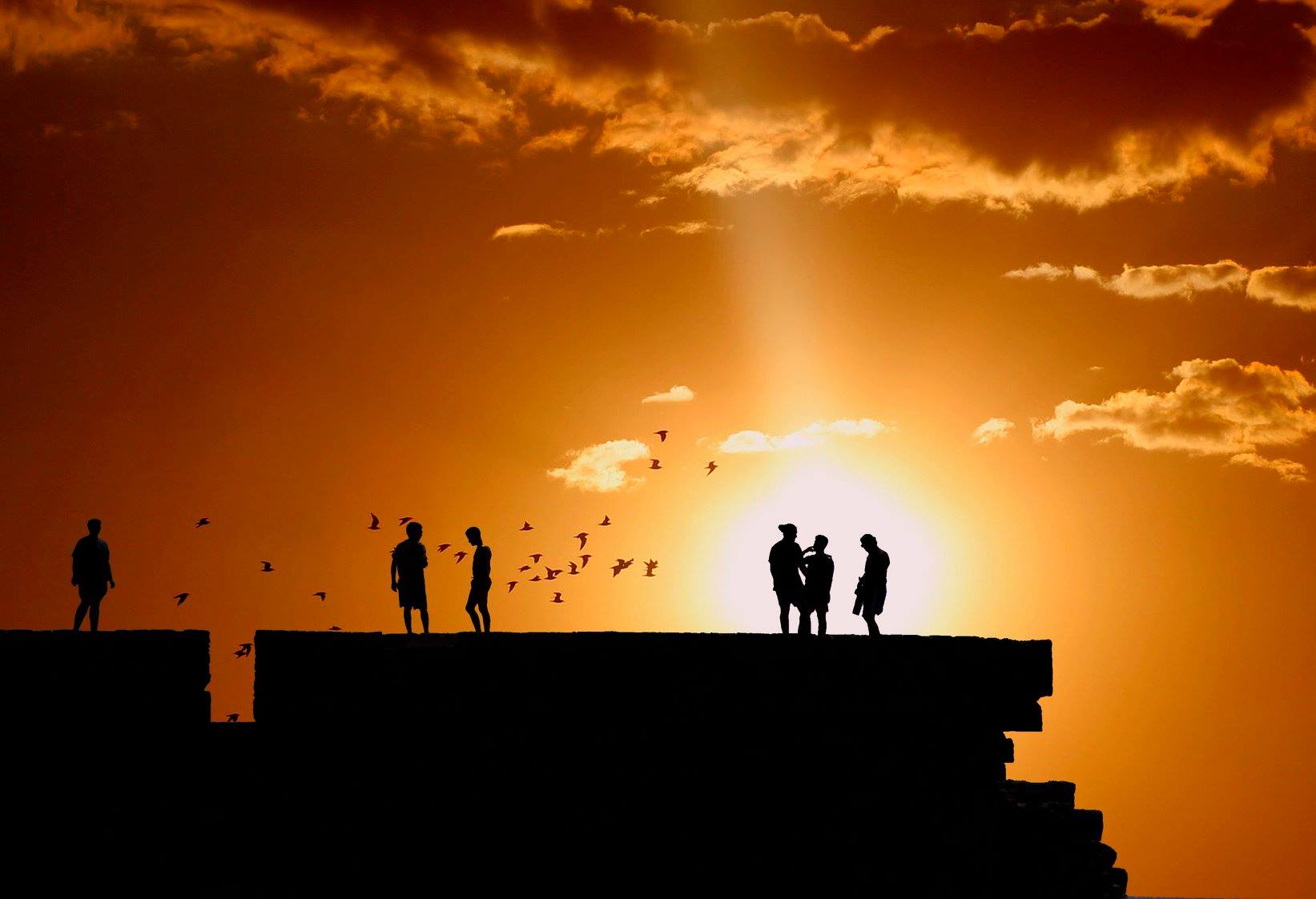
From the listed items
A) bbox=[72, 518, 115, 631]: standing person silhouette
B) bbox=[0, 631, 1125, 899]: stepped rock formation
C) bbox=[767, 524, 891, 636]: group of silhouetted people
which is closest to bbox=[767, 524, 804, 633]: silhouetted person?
bbox=[767, 524, 891, 636]: group of silhouetted people

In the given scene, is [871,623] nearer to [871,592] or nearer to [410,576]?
[871,592]

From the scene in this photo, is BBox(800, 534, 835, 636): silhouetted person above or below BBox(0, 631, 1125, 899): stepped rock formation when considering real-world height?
above

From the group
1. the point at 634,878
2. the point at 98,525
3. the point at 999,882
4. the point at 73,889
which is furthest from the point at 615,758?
the point at 98,525

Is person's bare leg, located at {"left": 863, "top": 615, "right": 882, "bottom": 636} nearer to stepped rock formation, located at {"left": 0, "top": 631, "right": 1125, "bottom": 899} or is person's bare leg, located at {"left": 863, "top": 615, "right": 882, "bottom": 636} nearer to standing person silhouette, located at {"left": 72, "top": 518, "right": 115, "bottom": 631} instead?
stepped rock formation, located at {"left": 0, "top": 631, "right": 1125, "bottom": 899}

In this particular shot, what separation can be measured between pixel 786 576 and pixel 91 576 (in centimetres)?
690

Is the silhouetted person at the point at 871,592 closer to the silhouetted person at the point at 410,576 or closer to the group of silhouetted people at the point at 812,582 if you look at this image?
the group of silhouetted people at the point at 812,582

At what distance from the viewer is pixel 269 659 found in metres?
13.3

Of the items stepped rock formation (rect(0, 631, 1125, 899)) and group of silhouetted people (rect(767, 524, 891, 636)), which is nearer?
stepped rock formation (rect(0, 631, 1125, 899))

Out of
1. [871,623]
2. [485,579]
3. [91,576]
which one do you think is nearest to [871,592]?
[871,623]

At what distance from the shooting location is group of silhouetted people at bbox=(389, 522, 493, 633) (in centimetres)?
1606

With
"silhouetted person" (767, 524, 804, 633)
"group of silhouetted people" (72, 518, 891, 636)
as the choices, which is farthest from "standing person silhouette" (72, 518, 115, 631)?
"silhouetted person" (767, 524, 804, 633)

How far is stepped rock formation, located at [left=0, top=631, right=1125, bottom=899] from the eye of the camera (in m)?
13.0

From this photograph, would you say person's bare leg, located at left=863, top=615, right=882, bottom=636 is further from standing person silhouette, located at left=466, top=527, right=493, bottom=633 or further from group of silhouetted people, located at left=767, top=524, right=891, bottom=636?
standing person silhouette, located at left=466, top=527, right=493, bottom=633

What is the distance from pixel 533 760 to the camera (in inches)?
527
